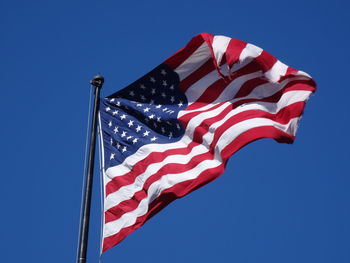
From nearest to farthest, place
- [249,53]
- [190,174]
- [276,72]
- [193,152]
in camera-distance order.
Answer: [190,174]
[276,72]
[193,152]
[249,53]

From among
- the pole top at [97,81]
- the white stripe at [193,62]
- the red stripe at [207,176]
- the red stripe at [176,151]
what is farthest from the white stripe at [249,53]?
the pole top at [97,81]

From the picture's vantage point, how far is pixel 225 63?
1598cm

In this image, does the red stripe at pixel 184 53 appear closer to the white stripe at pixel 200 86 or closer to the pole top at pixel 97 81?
the white stripe at pixel 200 86

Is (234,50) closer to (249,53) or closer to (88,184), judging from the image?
(249,53)

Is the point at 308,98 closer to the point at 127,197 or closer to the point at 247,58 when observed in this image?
the point at 247,58

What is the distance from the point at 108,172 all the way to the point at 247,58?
11.9 feet

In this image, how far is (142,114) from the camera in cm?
1628

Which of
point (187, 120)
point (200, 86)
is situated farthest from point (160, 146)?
point (200, 86)

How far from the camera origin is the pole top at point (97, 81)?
14969 mm

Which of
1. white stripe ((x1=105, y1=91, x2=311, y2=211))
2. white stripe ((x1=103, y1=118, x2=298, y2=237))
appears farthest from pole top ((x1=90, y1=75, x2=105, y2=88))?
white stripe ((x1=103, y1=118, x2=298, y2=237))

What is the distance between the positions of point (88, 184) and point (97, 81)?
2533 millimetres

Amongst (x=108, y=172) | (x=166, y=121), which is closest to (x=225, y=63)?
(x=166, y=121)

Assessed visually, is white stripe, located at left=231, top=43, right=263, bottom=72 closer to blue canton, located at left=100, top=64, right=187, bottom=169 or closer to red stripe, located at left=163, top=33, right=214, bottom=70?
red stripe, located at left=163, top=33, right=214, bottom=70

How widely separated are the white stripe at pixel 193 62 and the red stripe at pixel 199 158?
5.97ft
